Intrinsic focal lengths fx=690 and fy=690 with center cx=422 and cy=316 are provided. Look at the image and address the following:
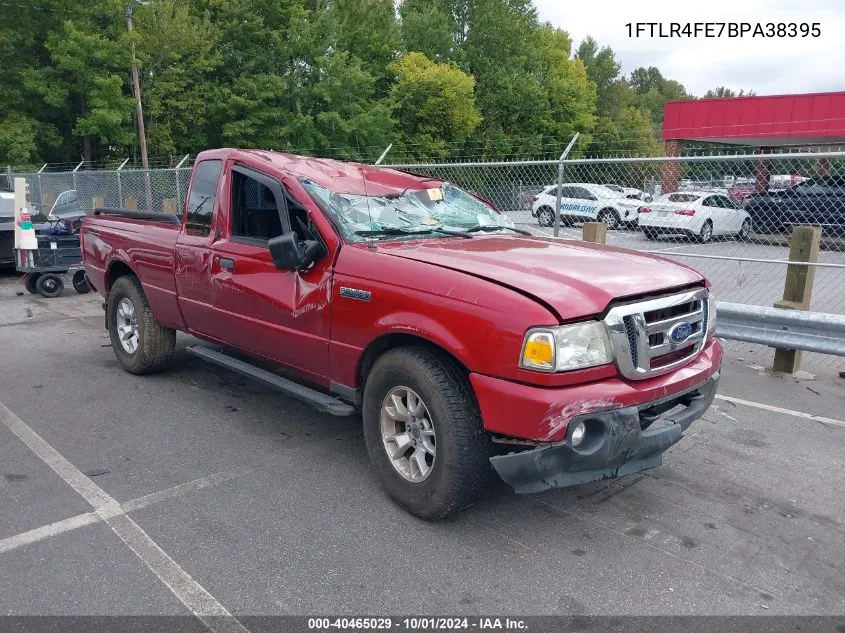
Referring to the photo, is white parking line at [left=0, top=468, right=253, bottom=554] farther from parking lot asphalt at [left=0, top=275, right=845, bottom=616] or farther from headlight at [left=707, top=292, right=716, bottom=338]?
headlight at [left=707, top=292, right=716, bottom=338]

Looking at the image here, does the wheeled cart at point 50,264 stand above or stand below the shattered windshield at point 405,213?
below

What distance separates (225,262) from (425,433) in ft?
6.67

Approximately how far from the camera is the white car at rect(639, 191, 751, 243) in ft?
30.0

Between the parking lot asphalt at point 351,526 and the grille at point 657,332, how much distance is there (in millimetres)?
869

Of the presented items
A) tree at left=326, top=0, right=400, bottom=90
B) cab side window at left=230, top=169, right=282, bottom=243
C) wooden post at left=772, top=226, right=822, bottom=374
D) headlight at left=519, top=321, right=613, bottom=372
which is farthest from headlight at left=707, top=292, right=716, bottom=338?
tree at left=326, top=0, right=400, bottom=90

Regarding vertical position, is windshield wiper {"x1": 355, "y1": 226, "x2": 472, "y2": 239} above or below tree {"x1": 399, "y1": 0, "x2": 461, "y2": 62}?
below

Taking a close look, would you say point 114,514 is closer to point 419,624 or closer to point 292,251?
point 292,251

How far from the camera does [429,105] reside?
4188cm

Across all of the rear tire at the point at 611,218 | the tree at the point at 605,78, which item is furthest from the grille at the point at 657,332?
the tree at the point at 605,78

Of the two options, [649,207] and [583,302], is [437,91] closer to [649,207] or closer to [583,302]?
[649,207]

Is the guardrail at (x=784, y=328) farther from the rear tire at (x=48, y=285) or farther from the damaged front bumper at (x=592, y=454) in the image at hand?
the rear tire at (x=48, y=285)

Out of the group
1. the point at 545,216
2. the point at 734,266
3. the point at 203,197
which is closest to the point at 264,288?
the point at 203,197

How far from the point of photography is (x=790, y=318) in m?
5.96

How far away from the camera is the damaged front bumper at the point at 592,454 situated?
304 cm
